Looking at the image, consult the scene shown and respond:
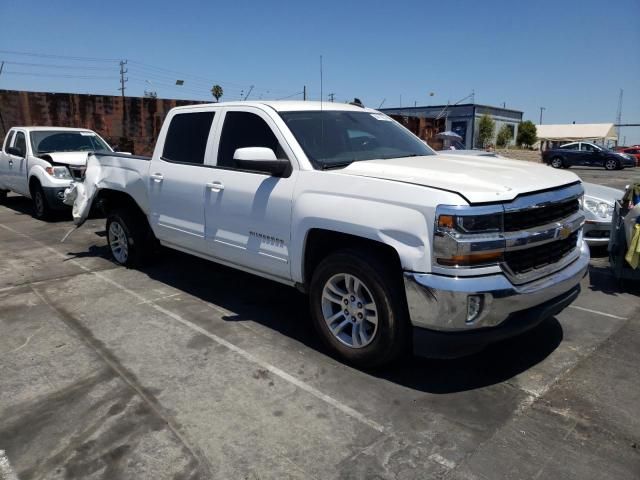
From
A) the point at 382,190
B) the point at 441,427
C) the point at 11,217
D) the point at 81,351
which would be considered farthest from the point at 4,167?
the point at 441,427

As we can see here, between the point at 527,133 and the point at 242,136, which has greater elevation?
the point at 527,133

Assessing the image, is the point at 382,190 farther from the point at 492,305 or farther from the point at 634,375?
the point at 634,375

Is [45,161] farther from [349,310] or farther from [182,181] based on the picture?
[349,310]

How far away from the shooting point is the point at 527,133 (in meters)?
71.0

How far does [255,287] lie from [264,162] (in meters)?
2.12

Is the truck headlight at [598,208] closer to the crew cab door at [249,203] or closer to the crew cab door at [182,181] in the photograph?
the crew cab door at [249,203]

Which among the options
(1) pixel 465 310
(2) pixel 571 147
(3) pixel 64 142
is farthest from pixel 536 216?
(2) pixel 571 147

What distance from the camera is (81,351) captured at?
407 cm

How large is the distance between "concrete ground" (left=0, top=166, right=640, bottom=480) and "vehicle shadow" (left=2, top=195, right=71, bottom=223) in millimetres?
5424

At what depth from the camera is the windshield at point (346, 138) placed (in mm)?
4141

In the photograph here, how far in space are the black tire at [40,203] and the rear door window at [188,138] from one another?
18.4 ft

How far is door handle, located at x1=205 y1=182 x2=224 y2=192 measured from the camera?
459 cm

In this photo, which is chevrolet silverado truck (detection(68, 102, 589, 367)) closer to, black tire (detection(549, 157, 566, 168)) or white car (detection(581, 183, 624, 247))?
white car (detection(581, 183, 624, 247))

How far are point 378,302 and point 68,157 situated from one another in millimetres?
8720
